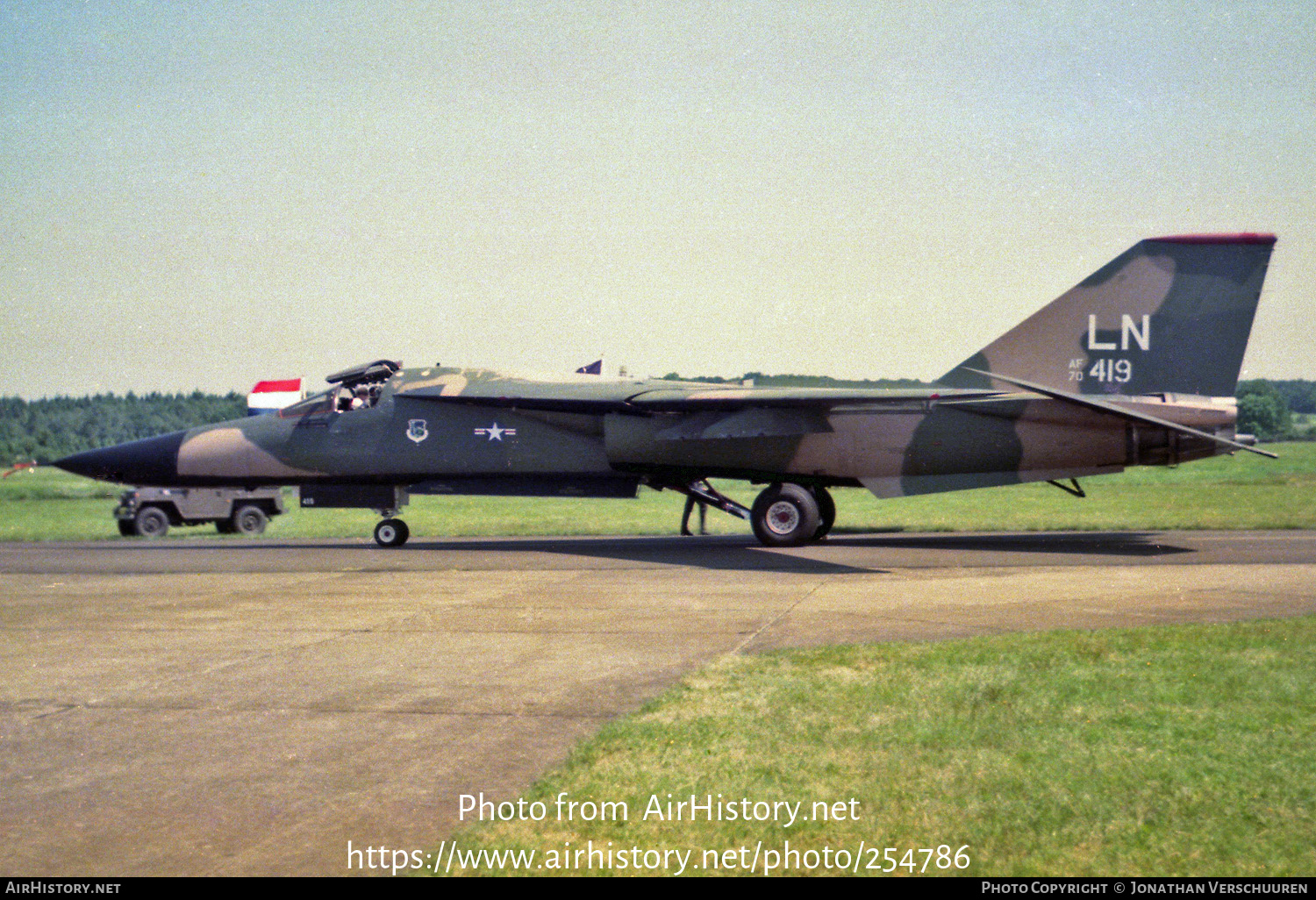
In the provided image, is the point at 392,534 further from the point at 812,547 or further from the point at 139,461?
the point at 812,547

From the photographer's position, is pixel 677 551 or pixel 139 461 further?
pixel 139 461

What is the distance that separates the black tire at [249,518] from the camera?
29.1m

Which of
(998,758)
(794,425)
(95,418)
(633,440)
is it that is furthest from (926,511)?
(95,418)

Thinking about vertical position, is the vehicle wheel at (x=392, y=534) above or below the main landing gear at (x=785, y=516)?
below

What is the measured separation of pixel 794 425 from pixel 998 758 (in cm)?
1327

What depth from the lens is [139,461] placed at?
2023 centimetres

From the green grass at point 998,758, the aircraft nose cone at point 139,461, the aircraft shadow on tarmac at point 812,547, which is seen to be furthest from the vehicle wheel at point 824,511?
the aircraft nose cone at point 139,461

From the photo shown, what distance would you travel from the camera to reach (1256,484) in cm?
3381

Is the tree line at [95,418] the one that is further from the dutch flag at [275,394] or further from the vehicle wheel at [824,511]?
the vehicle wheel at [824,511]

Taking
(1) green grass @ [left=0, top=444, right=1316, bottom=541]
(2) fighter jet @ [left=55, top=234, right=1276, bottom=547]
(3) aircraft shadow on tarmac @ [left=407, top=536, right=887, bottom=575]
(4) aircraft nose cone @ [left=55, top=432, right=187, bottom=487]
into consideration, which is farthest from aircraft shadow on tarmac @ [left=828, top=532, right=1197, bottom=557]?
(4) aircraft nose cone @ [left=55, top=432, right=187, bottom=487]

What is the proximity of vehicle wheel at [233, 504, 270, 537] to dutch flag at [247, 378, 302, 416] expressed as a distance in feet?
10.8

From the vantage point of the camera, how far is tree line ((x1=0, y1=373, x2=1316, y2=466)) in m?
67.7

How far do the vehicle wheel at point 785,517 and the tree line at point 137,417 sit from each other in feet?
99.0
